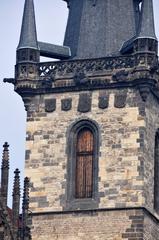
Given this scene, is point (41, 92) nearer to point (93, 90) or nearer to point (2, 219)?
point (93, 90)

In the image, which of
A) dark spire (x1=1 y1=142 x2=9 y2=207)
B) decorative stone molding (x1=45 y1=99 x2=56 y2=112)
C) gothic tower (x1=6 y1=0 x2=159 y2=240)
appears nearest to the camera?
dark spire (x1=1 y1=142 x2=9 y2=207)

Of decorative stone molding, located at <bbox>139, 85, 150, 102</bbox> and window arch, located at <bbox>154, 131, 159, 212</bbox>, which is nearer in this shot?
decorative stone molding, located at <bbox>139, 85, 150, 102</bbox>

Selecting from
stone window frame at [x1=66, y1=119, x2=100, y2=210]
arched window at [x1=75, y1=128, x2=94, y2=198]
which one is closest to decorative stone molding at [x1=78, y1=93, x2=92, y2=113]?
stone window frame at [x1=66, y1=119, x2=100, y2=210]

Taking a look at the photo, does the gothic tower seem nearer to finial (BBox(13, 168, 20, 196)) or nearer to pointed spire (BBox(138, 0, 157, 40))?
pointed spire (BBox(138, 0, 157, 40))

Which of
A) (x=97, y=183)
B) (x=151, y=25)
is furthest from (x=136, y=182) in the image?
(x=151, y=25)

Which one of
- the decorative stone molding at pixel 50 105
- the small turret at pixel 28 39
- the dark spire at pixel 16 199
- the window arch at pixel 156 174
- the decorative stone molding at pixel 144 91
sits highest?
the small turret at pixel 28 39

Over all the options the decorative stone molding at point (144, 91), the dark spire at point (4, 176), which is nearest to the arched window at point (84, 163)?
the decorative stone molding at point (144, 91)

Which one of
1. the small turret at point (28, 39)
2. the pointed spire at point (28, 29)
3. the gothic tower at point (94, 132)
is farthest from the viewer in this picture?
the pointed spire at point (28, 29)

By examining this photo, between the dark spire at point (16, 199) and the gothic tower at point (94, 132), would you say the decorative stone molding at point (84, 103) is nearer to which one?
the gothic tower at point (94, 132)

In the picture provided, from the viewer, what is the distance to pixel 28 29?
7881 centimetres

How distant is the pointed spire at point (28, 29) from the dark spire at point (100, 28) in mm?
1637

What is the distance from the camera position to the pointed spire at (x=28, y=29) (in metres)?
78.5

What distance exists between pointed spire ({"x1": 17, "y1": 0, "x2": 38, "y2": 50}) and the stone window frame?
12.9 feet

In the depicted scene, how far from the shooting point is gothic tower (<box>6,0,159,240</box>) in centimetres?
7562
